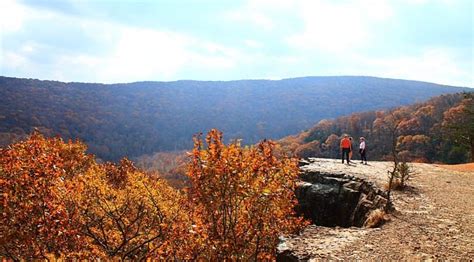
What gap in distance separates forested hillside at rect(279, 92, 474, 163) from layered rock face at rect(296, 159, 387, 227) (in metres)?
23.9

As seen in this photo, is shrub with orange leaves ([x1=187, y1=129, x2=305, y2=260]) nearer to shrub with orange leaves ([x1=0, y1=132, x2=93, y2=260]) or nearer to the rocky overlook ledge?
the rocky overlook ledge

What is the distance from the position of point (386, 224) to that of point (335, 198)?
8.01 meters

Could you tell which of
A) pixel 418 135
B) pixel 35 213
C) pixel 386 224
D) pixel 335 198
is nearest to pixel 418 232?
pixel 386 224

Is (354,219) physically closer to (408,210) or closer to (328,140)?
(408,210)

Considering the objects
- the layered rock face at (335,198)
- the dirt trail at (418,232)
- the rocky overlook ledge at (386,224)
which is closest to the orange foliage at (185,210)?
the rocky overlook ledge at (386,224)

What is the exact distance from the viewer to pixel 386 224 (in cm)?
1850

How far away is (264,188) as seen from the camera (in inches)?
518

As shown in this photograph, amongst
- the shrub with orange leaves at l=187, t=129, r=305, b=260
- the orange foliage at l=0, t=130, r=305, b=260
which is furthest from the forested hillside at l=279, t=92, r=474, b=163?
the shrub with orange leaves at l=187, t=129, r=305, b=260

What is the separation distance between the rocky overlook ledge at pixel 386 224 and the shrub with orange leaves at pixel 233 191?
9.39 ft

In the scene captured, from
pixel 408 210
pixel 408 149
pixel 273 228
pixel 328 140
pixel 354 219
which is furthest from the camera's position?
pixel 328 140

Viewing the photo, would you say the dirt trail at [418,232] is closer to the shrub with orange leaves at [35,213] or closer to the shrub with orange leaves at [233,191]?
the shrub with orange leaves at [233,191]

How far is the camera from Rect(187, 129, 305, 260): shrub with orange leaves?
13.1m

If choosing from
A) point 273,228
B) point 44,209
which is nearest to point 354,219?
point 273,228

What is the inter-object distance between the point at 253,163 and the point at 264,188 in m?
0.89
